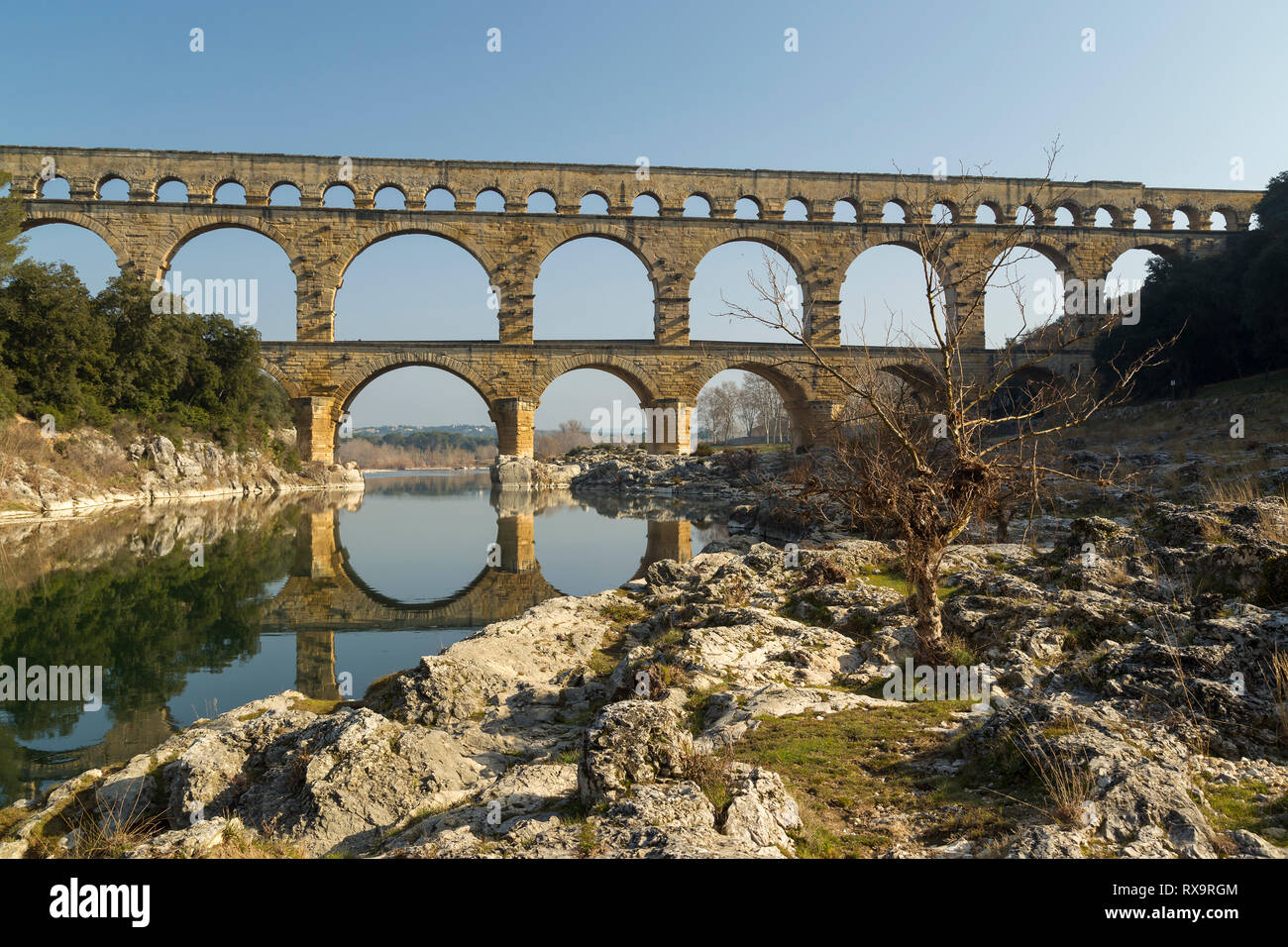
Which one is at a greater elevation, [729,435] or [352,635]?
[729,435]

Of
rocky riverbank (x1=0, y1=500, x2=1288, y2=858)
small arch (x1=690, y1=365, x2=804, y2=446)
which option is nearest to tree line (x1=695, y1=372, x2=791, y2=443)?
small arch (x1=690, y1=365, x2=804, y2=446)

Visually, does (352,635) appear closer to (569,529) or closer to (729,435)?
(569,529)

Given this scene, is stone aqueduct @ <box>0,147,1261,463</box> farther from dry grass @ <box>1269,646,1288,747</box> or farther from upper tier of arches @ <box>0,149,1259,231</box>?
dry grass @ <box>1269,646,1288,747</box>

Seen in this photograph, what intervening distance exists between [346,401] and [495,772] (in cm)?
2790

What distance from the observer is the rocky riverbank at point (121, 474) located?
669 inches

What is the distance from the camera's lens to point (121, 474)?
→ 21.1 m

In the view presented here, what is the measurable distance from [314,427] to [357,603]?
21380mm

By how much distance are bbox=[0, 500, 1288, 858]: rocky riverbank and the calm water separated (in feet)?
3.58

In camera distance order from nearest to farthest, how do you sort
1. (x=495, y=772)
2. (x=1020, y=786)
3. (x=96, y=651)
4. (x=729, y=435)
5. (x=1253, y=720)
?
(x=1020, y=786) < (x=1253, y=720) < (x=495, y=772) < (x=96, y=651) < (x=729, y=435)

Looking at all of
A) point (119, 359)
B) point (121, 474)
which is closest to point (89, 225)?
point (119, 359)

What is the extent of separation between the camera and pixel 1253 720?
3.47 metres

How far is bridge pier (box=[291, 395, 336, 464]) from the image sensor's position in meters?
28.6
